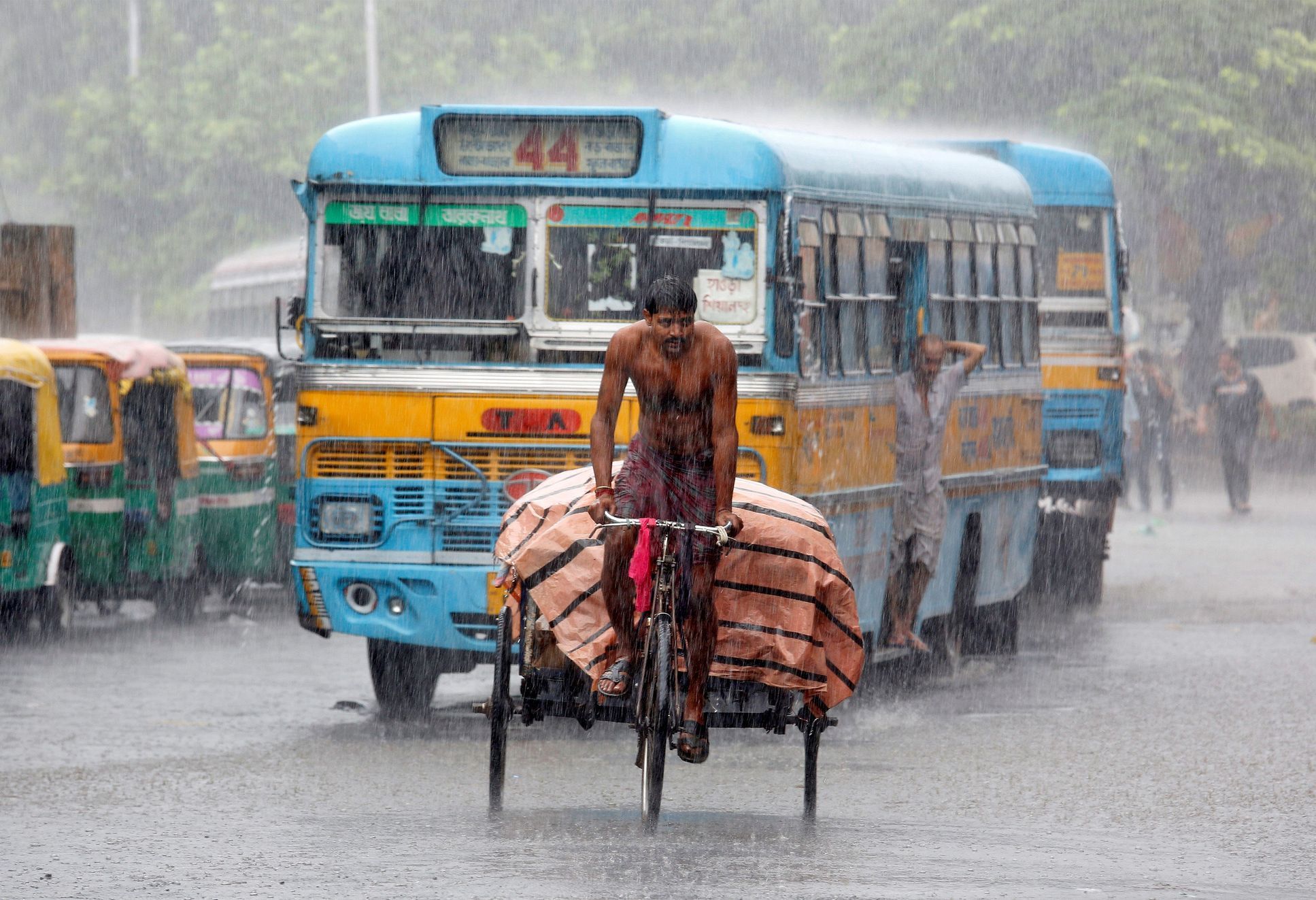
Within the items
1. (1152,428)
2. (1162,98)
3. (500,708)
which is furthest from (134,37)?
(500,708)

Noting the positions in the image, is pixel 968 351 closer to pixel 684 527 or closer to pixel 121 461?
pixel 684 527

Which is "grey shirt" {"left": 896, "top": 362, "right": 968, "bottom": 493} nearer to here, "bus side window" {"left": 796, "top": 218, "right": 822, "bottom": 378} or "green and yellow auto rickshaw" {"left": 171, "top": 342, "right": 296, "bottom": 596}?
"bus side window" {"left": 796, "top": 218, "right": 822, "bottom": 378}

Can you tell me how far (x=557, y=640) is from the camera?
342 inches

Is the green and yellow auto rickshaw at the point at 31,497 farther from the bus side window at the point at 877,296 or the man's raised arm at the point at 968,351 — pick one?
the man's raised arm at the point at 968,351

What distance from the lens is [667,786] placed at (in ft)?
32.1

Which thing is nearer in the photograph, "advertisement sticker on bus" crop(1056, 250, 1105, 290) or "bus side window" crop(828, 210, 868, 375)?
"bus side window" crop(828, 210, 868, 375)

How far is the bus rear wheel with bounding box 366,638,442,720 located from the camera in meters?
11.9

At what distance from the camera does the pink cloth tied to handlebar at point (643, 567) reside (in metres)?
8.21

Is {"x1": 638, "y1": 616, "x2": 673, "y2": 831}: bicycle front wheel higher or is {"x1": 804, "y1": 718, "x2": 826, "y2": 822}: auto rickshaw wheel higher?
{"x1": 638, "y1": 616, "x2": 673, "y2": 831}: bicycle front wheel

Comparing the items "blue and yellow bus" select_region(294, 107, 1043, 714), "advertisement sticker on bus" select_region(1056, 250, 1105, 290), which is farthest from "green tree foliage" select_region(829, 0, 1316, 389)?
"blue and yellow bus" select_region(294, 107, 1043, 714)

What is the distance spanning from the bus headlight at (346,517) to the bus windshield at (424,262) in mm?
869

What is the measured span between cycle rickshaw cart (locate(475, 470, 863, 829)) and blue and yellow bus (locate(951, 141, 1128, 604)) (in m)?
9.55

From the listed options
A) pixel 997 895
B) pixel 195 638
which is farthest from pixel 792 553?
pixel 195 638

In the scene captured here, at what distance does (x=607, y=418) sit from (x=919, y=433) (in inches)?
189
